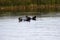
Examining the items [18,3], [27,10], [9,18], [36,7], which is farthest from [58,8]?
[9,18]

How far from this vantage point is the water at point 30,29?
1401mm

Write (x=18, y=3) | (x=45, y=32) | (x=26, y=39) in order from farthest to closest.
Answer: (x=18, y=3), (x=45, y=32), (x=26, y=39)

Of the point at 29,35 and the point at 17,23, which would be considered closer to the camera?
the point at 29,35

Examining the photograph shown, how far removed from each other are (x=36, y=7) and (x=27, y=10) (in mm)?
108

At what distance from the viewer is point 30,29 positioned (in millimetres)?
1519

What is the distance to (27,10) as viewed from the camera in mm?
1635

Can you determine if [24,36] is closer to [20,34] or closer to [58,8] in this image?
[20,34]

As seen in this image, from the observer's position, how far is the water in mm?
1401

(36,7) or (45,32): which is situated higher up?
(36,7)

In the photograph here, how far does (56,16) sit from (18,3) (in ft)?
1.51

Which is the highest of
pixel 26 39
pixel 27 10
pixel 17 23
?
pixel 27 10

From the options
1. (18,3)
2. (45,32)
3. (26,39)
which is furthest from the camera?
(18,3)

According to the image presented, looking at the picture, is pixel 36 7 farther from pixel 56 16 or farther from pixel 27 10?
pixel 56 16

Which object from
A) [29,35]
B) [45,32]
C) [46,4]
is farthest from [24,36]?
[46,4]
